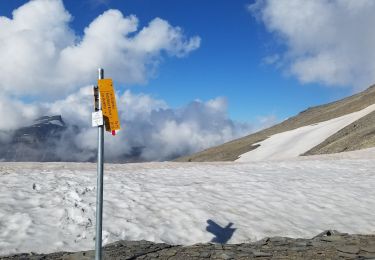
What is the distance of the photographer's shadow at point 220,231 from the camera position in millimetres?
12953

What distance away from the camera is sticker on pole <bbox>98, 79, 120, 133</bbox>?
8.74 m

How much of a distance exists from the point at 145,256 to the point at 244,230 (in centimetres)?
408

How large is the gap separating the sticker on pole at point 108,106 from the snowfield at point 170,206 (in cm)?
463

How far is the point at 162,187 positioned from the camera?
1842cm

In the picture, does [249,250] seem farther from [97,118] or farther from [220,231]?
[97,118]

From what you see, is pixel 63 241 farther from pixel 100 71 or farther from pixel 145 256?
pixel 100 71

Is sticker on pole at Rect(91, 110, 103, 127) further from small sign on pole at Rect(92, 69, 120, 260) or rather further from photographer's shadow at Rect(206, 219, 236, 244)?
photographer's shadow at Rect(206, 219, 236, 244)

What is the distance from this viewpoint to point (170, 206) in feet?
50.7

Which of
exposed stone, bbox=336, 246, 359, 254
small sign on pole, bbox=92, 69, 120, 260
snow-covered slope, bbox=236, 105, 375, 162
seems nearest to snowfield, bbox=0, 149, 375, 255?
exposed stone, bbox=336, 246, 359, 254

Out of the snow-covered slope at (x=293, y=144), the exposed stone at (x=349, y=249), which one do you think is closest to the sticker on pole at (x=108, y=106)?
the exposed stone at (x=349, y=249)

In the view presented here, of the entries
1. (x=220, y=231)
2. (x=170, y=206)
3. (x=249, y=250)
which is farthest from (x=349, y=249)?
(x=170, y=206)

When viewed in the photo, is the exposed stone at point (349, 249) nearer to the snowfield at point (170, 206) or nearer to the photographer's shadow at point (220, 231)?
the snowfield at point (170, 206)

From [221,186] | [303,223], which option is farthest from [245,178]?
[303,223]

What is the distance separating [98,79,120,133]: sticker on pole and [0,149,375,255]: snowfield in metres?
4.63
